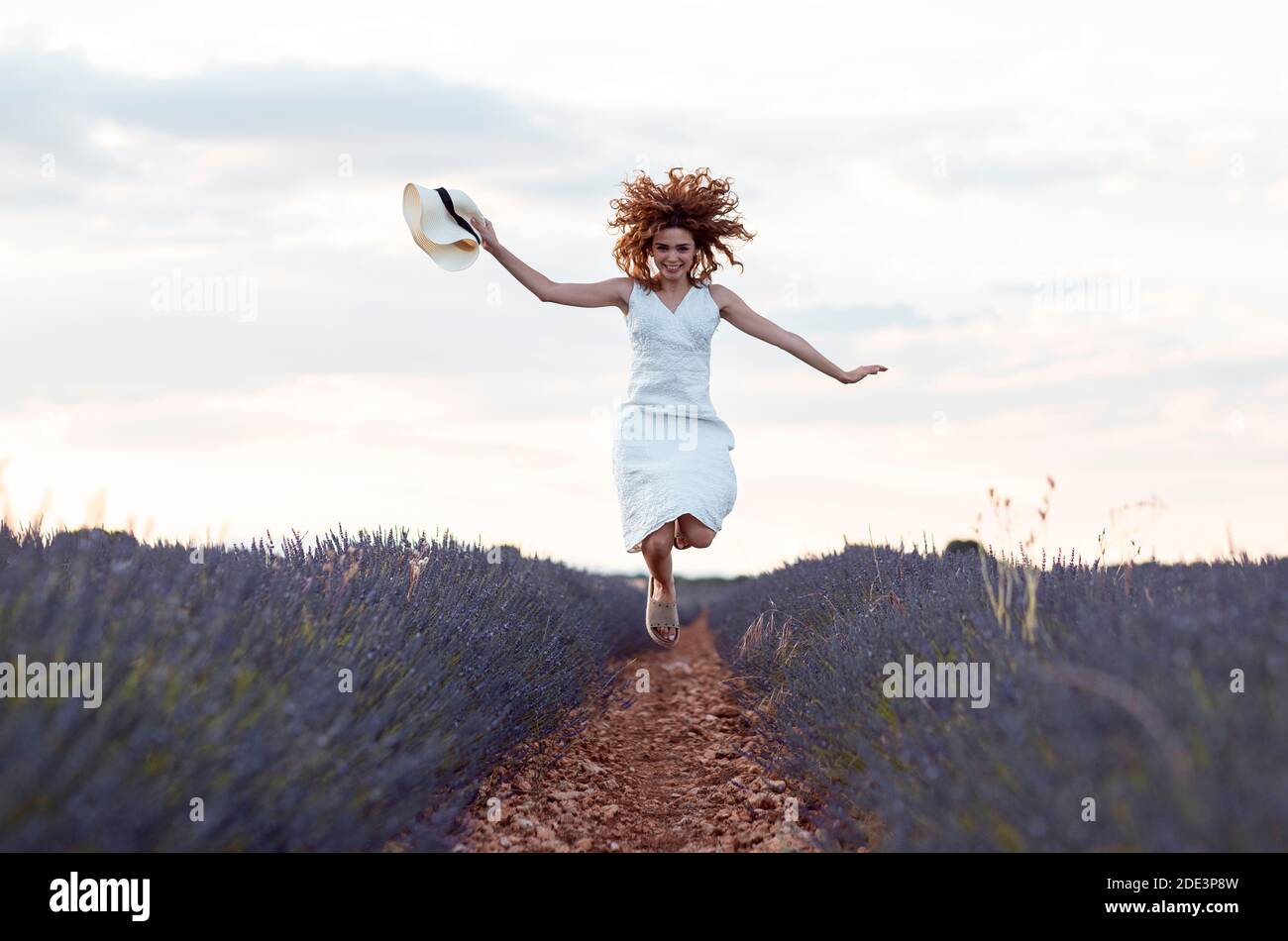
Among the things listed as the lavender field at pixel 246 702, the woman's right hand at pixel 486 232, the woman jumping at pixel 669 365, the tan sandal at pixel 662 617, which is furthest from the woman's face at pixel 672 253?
the lavender field at pixel 246 702

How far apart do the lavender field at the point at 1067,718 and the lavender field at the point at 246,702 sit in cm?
129

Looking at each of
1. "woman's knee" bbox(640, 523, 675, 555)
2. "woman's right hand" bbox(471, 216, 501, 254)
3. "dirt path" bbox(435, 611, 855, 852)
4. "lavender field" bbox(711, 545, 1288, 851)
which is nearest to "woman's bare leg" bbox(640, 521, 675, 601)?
Result: "woman's knee" bbox(640, 523, 675, 555)

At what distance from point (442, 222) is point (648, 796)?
9.89ft

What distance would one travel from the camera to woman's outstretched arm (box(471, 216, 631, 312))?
5.72m

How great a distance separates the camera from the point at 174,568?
13.1 feet

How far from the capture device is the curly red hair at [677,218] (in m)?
6.25

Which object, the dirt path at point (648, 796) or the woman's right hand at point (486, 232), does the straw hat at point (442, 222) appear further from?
the dirt path at point (648, 796)

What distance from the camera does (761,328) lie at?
6.23 meters

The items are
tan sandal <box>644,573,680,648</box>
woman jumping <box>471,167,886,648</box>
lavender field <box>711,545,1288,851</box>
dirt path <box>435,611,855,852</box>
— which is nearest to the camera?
lavender field <box>711,545,1288,851</box>

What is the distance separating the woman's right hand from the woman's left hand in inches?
78.3

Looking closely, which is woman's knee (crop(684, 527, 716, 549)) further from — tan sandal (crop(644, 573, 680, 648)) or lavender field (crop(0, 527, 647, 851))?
lavender field (crop(0, 527, 647, 851))

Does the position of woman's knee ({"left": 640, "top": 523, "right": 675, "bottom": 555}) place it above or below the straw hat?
below
